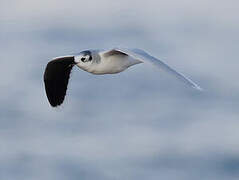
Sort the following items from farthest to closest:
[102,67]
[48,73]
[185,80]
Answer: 1. [48,73]
2. [102,67]
3. [185,80]

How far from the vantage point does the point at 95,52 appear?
43.1ft

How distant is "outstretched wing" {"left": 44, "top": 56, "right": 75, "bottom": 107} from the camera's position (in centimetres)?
1445

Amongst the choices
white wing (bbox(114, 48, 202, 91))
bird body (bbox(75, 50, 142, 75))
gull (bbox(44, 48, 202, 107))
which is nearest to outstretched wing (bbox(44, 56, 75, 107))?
gull (bbox(44, 48, 202, 107))

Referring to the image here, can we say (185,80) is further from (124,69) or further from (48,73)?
(48,73)

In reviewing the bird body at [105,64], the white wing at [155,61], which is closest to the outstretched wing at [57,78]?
the bird body at [105,64]

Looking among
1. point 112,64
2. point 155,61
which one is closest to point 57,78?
point 112,64

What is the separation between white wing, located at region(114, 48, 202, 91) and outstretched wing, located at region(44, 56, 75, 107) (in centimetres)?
186

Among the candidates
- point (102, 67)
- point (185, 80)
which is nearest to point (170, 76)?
point (185, 80)

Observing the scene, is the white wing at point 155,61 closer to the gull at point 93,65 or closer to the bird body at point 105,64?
the gull at point 93,65

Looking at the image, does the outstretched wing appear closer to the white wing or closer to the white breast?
the white breast

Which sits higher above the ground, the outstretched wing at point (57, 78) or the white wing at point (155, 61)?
the outstretched wing at point (57, 78)

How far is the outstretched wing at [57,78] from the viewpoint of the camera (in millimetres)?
14445

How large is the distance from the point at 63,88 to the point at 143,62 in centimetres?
301

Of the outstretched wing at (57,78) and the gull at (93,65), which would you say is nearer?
the gull at (93,65)
